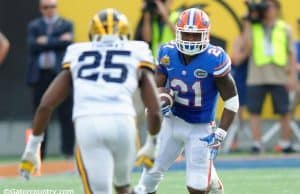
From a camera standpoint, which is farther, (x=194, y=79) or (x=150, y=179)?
(x=150, y=179)

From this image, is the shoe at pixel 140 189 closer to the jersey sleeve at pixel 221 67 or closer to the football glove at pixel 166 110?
the football glove at pixel 166 110

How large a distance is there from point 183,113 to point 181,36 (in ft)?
2.13

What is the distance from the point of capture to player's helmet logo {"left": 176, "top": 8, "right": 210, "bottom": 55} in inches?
360

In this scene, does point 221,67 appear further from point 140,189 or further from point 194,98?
point 140,189

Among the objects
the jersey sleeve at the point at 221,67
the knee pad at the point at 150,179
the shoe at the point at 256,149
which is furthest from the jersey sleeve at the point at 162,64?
the shoe at the point at 256,149

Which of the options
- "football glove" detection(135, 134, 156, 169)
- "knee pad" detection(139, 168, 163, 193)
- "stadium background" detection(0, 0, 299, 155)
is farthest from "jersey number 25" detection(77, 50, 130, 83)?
"stadium background" detection(0, 0, 299, 155)

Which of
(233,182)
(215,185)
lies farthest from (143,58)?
(233,182)

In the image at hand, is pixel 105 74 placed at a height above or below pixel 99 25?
below

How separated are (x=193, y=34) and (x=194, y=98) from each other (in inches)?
21.0

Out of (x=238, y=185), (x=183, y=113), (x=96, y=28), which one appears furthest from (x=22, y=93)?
(x=96, y=28)

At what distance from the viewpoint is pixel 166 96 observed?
9.11 metres

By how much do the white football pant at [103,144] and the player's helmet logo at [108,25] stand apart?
0.63m

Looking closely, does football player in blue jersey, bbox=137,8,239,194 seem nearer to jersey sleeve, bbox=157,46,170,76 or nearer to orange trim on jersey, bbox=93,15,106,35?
jersey sleeve, bbox=157,46,170,76

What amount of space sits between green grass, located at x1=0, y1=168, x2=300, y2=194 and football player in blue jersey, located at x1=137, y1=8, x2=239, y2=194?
69.1 inches
